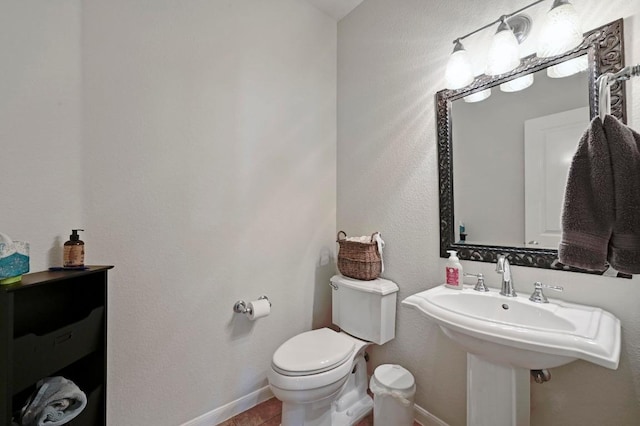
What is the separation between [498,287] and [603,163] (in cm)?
69

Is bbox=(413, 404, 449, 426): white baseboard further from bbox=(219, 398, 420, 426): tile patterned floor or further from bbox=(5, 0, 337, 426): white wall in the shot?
bbox=(5, 0, 337, 426): white wall

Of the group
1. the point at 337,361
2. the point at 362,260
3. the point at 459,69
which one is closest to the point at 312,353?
the point at 337,361

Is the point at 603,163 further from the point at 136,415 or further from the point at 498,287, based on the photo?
the point at 136,415

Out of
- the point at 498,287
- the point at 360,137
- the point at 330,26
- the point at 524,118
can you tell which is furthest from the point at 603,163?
the point at 330,26

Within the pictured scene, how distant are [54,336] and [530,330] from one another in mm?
1492

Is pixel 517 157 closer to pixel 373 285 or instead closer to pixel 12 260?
pixel 373 285

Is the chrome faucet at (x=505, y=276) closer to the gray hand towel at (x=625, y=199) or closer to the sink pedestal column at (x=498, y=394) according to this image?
the sink pedestal column at (x=498, y=394)

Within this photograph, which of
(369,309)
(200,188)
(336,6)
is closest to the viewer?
(200,188)

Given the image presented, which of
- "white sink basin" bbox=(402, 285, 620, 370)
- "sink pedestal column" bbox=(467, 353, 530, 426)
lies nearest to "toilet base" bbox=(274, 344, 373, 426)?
"sink pedestal column" bbox=(467, 353, 530, 426)

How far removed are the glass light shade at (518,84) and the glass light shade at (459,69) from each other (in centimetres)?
15

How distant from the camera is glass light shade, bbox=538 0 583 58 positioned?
0.95 m

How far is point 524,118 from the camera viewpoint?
1.17 m

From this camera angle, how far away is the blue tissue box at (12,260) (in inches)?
30.1

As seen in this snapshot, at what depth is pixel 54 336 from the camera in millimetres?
854
